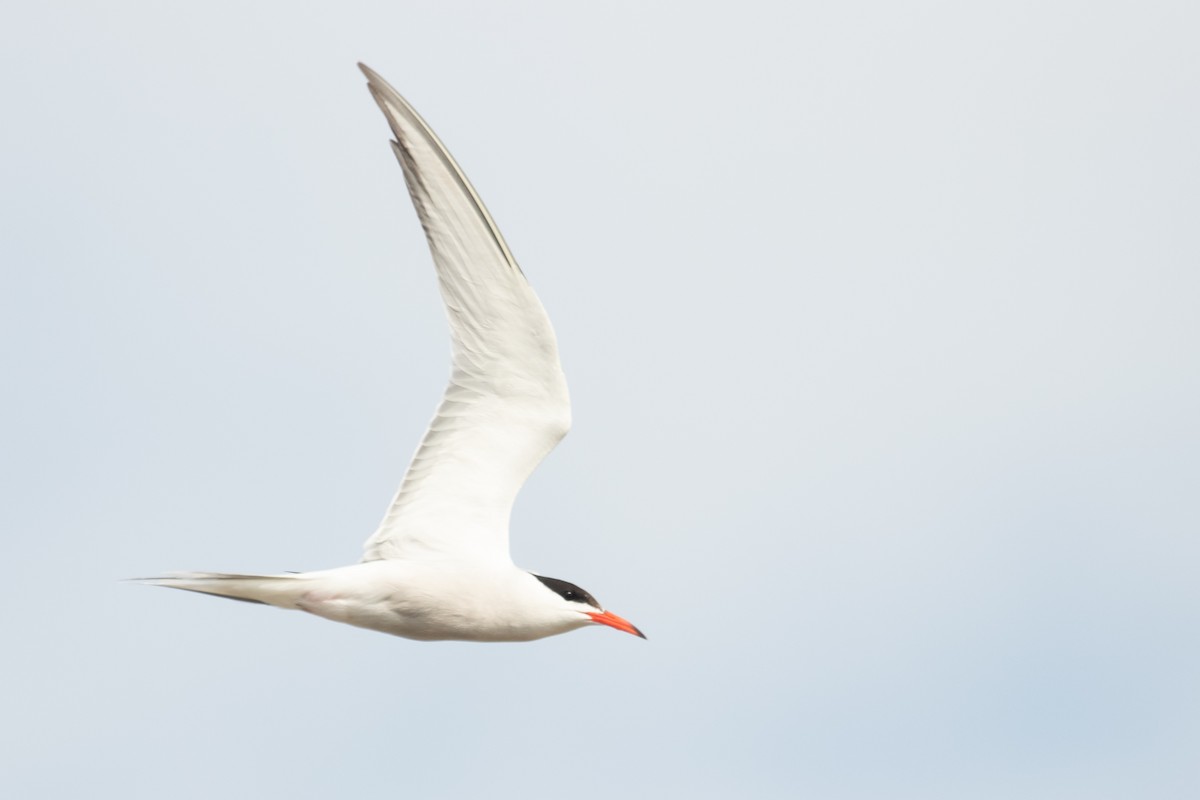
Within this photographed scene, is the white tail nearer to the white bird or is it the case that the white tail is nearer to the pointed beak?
the white bird

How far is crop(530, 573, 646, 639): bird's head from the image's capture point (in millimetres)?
10539

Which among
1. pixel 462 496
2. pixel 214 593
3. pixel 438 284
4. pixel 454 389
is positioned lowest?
pixel 214 593

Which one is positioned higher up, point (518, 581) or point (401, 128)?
point (401, 128)

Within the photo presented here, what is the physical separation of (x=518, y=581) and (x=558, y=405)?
3.91 feet

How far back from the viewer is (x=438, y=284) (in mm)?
10180

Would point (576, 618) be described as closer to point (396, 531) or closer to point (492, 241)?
point (396, 531)

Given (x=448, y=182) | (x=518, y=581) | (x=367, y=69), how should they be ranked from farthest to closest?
(x=518, y=581)
(x=448, y=182)
(x=367, y=69)

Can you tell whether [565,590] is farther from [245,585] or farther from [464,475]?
[245,585]

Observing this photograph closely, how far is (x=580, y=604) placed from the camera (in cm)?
1059

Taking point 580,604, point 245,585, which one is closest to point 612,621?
point 580,604

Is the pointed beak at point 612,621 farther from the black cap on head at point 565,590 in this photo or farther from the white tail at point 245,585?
the white tail at point 245,585

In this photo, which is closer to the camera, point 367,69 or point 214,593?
point 367,69

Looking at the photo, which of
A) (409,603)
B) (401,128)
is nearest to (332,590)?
(409,603)

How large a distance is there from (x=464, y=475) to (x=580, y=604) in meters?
1.15
